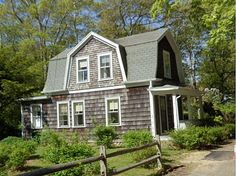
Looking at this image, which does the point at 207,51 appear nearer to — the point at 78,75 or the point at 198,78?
the point at 198,78

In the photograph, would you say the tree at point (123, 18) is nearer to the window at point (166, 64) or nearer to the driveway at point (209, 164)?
the window at point (166, 64)

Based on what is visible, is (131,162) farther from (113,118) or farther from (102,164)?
(113,118)

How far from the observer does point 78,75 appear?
80.2 feet

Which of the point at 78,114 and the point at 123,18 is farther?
the point at 123,18

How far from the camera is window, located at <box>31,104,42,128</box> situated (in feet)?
86.3

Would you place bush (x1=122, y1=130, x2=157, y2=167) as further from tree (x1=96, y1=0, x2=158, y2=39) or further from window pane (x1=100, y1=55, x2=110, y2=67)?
tree (x1=96, y1=0, x2=158, y2=39)

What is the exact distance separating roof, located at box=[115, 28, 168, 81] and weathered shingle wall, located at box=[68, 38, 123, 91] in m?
0.79

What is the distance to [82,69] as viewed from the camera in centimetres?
2442

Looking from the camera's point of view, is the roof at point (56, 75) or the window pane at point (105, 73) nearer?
the window pane at point (105, 73)

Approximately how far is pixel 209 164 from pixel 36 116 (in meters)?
16.1

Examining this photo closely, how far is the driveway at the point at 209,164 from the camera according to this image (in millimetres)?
11793

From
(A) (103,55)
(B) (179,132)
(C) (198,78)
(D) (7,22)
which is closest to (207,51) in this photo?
(C) (198,78)

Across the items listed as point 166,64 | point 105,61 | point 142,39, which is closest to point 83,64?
point 105,61

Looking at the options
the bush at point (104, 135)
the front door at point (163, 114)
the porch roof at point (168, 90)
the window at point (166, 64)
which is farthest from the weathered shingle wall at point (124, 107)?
the window at point (166, 64)
